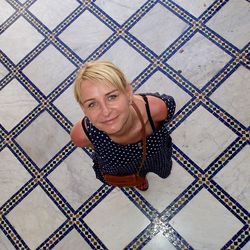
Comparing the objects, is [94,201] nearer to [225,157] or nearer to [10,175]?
[10,175]

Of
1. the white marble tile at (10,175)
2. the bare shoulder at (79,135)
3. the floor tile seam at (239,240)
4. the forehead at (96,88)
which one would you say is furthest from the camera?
the white marble tile at (10,175)

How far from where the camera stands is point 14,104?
2.01 metres

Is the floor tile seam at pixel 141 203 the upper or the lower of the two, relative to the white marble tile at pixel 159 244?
upper

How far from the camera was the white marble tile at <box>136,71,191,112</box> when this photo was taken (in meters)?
1.77

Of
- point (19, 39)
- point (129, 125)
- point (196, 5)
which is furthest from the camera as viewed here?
point (19, 39)

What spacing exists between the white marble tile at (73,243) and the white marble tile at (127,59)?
31.3 inches

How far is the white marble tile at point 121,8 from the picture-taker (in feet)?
6.61

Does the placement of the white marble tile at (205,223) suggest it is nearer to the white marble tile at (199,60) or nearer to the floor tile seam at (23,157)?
the white marble tile at (199,60)

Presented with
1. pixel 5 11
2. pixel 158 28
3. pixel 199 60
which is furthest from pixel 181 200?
pixel 5 11

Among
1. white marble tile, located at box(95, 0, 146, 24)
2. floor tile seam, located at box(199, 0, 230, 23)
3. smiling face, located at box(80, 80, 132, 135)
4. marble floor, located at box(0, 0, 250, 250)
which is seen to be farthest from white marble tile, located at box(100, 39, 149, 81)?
smiling face, located at box(80, 80, 132, 135)

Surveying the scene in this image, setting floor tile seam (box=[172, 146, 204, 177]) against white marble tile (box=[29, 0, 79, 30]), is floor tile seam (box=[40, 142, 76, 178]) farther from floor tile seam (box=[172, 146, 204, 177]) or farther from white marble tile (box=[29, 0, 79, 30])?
white marble tile (box=[29, 0, 79, 30])

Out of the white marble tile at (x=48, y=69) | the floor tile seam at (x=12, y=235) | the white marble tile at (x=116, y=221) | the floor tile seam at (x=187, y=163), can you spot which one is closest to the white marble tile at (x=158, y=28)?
the white marble tile at (x=48, y=69)

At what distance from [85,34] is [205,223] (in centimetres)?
117

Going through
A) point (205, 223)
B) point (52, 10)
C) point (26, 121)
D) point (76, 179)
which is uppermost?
point (52, 10)
